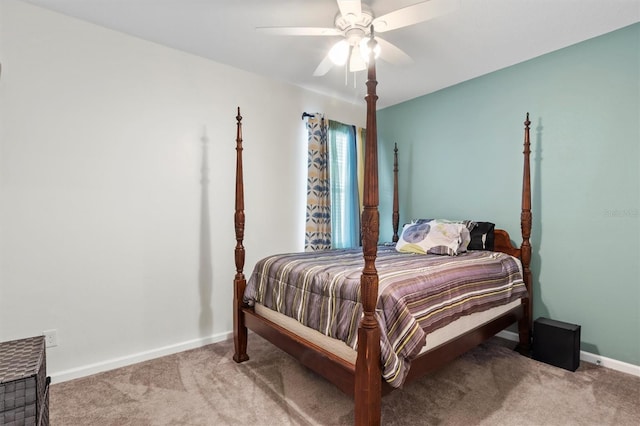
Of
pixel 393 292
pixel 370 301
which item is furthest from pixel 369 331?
pixel 393 292

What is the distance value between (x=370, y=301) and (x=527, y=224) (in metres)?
1.94

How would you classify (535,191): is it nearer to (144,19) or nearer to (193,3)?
(193,3)

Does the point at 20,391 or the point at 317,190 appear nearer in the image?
the point at 20,391

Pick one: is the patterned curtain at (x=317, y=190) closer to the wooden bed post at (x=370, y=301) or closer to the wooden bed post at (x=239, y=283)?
the wooden bed post at (x=239, y=283)

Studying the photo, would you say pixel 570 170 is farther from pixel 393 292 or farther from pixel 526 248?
pixel 393 292

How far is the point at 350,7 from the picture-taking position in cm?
180

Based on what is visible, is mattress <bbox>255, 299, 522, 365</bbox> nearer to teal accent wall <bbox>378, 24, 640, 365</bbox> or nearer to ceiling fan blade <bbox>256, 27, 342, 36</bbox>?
teal accent wall <bbox>378, 24, 640, 365</bbox>

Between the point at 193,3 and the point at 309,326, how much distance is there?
7.08 feet

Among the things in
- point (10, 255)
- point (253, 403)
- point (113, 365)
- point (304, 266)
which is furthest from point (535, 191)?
point (10, 255)

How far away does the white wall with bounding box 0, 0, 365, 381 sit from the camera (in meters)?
2.12

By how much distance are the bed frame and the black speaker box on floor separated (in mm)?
160

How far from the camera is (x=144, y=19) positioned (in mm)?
2287

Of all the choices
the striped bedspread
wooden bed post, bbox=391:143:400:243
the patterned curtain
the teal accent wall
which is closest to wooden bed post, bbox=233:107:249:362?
the striped bedspread

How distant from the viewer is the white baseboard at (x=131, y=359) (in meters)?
2.23
